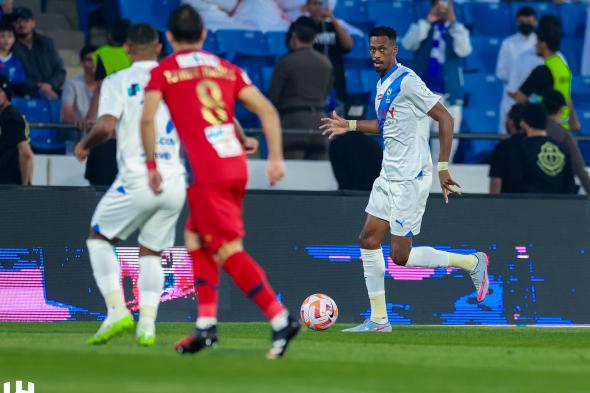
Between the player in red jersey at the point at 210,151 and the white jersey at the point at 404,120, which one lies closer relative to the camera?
the player in red jersey at the point at 210,151

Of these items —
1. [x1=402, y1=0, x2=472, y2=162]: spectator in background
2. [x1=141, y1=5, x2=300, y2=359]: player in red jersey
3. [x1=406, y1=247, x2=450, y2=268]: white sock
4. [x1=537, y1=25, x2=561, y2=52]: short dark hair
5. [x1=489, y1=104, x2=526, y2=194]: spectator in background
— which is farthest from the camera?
[x1=537, y1=25, x2=561, y2=52]: short dark hair

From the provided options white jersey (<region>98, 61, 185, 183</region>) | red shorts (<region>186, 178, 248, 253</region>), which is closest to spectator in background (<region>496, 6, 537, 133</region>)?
white jersey (<region>98, 61, 185, 183</region>)

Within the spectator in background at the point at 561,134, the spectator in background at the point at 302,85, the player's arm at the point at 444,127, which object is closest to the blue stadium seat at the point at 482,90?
the spectator in background at the point at 561,134

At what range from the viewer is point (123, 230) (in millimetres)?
9828

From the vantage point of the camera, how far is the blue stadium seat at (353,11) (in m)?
20.0

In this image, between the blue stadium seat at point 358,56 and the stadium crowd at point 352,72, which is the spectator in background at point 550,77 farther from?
the blue stadium seat at point 358,56

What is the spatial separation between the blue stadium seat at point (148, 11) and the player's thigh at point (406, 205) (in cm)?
730

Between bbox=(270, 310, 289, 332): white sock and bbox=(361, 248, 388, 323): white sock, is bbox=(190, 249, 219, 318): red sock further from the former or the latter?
bbox=(361, 248, 388, 323): white sock

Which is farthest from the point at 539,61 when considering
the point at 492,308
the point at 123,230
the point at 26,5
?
the point at 123,230

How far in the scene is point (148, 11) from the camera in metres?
18.6

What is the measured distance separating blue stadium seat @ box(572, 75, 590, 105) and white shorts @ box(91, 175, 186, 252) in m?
10.6

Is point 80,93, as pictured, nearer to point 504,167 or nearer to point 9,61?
point 9,61

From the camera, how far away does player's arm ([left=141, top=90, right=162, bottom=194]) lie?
28.2 ft

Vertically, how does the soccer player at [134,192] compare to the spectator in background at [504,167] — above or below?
above
